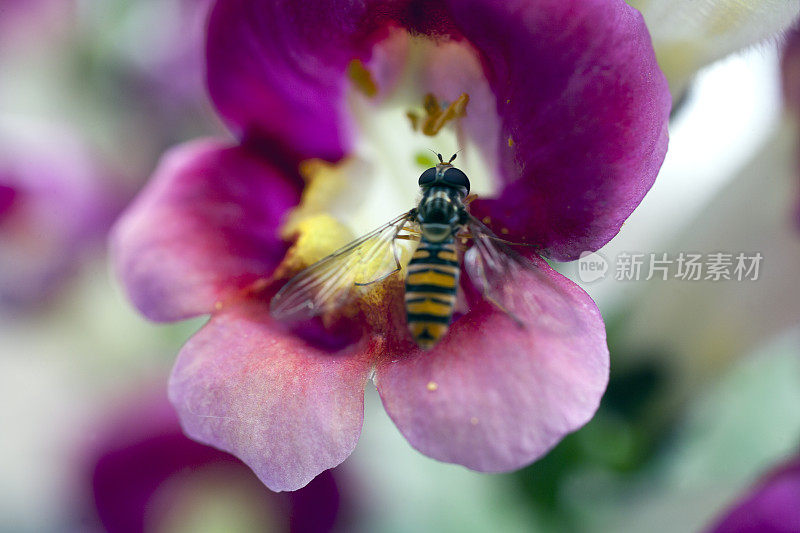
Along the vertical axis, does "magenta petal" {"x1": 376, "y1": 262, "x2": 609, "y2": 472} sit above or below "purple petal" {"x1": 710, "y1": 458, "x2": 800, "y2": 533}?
above

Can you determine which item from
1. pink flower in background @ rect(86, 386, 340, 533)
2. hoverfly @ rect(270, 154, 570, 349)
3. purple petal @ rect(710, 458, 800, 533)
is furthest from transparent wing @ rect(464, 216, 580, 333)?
pink flower in background @ rect(86, 386, 340, 533)

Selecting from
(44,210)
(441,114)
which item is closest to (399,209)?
(441,114)

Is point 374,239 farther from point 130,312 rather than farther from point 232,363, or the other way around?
point 130,312

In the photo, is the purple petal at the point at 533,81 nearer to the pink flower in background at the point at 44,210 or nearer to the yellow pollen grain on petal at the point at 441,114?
the yellow pollen grain on petal at the point at 441,114

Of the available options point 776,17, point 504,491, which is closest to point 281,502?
point 504,491

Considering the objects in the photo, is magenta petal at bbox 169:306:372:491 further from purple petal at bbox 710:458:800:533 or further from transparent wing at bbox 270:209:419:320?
purple petal at bbox 710:458:800:533

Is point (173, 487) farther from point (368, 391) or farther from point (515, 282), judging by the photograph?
point (515, 282)

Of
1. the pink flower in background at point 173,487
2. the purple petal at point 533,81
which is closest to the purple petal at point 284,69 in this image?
the purple petal at point 533,81
